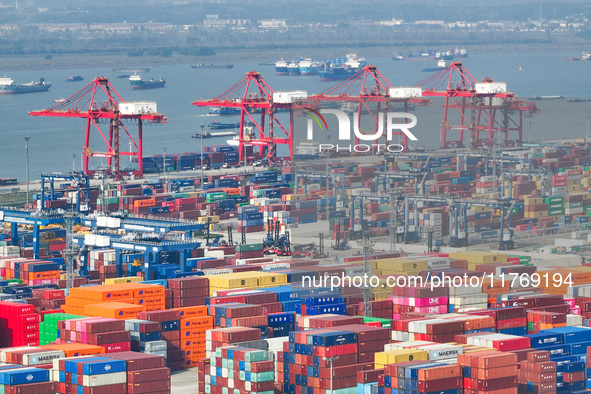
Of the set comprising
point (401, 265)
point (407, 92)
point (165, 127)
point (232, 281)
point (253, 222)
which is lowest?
point (232, 281)

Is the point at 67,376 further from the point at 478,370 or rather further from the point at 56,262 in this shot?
the point at 56,262

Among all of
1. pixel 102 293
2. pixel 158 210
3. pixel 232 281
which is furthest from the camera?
pixel 158 210

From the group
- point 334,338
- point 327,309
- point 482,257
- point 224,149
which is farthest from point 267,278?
point 224,149

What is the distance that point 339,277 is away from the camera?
56.4 meters

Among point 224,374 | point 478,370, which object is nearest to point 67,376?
point 224,374

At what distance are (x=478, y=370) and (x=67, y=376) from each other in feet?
36.8

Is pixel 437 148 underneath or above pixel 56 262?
above

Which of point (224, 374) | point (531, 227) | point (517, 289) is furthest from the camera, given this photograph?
point (531, 227)

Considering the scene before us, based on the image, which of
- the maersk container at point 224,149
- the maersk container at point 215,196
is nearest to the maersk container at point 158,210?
the maersk container at point 215,196

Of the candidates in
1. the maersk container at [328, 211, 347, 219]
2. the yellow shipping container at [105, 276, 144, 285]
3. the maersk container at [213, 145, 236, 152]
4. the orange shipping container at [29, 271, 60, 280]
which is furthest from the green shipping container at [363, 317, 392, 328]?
the maersk container at [213, 145, 236, 152]

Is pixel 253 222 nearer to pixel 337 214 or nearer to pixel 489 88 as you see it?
pixel 337 214

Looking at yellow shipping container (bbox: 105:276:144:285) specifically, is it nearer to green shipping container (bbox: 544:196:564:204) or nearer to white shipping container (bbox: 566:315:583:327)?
white shipping container (bbox: 566:315:583:327)

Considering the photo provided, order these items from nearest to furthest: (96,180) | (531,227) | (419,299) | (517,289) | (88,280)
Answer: (419,299) → (517,289) → (88,280) → (531,227) → (96,180)

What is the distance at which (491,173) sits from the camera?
69.0 metres
